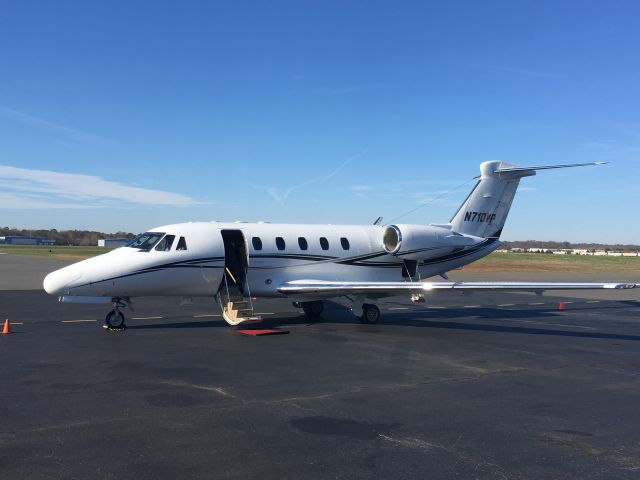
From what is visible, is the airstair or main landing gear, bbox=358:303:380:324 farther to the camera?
main landing gear, bbox=358:303:380:324

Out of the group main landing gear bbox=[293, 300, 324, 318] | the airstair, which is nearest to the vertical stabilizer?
main landing gear bbox=[293, 300, 324, 318]

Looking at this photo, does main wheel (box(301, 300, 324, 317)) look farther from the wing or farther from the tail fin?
the tail fin

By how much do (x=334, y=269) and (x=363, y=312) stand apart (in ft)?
5.70

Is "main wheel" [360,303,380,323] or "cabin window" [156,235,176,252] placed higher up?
"cabin window" [156,235,176,252]

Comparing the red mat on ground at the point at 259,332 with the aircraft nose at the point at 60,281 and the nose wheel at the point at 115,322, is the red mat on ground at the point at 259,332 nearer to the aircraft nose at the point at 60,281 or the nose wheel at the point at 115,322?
the nose wheel at the point at 115,322

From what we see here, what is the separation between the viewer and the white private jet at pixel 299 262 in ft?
48.6

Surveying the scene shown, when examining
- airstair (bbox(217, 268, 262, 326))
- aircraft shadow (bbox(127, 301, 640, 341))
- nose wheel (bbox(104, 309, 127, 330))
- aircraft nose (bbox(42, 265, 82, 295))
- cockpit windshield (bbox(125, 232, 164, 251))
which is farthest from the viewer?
aircraft shadow (bbox(127, 301, 640, 341))

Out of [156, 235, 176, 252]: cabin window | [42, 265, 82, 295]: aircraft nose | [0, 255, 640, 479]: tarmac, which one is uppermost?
[156, 235, 176, 252]: cabin window

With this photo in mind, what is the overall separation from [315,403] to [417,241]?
11.4 m

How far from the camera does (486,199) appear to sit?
2077 cm

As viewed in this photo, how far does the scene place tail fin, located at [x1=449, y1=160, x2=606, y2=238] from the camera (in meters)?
20.6

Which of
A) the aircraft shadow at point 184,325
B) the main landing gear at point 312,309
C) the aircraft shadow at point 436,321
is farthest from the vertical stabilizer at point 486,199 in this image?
the aircraft shadow at point 184,325

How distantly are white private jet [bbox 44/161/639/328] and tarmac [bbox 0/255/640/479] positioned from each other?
41.8 inches

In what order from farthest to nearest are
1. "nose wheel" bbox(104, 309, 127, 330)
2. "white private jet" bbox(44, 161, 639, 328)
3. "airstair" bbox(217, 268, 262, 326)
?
"airstair" bbox(217, 268, 262, 326) → "white private jet" bbox(44, 161, 639, 328) → "nose wheel" bbox(104, 309, 127, 330)
